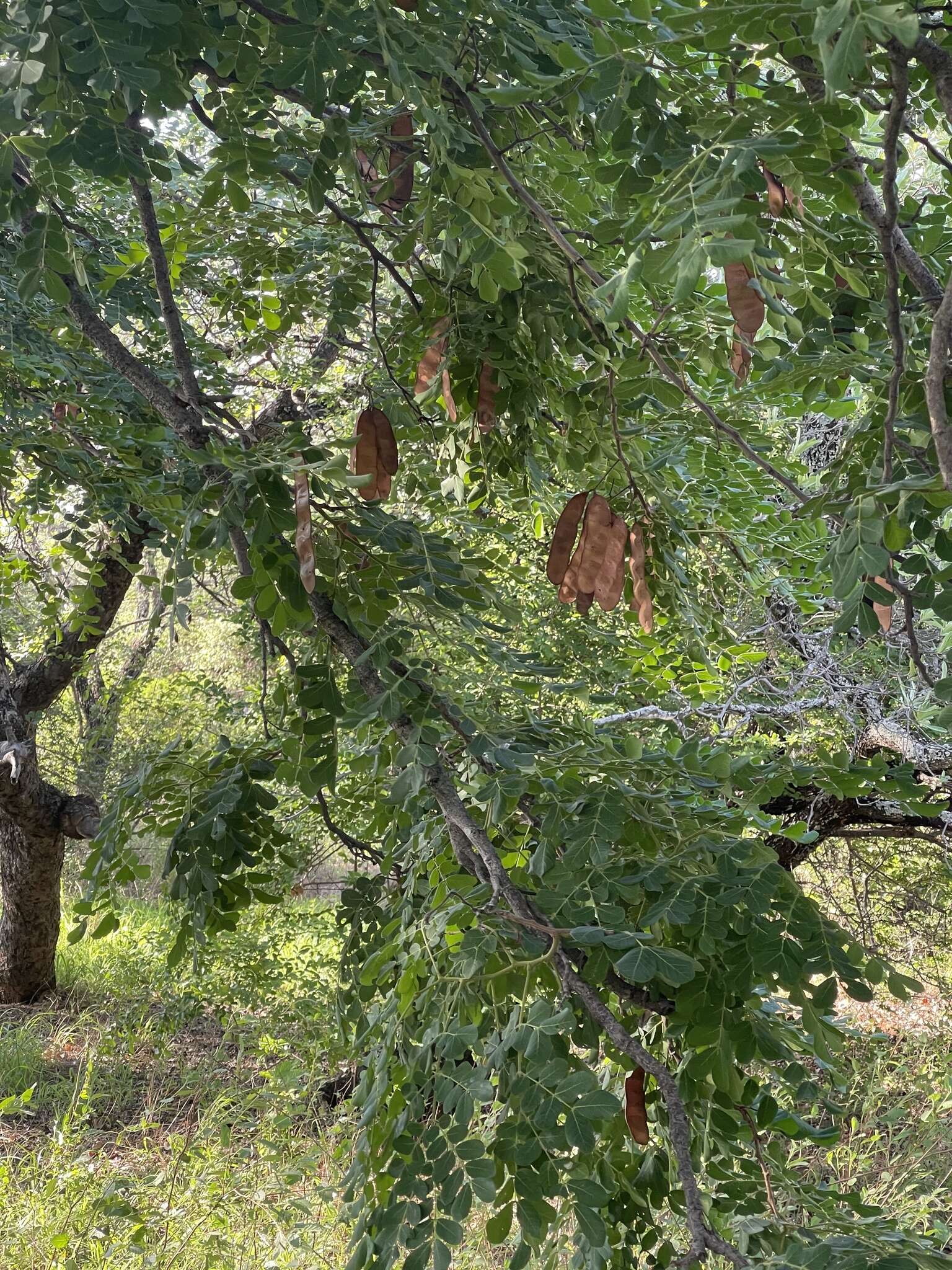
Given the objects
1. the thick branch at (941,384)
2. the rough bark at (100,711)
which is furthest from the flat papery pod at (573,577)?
the rough bark at (100,711)

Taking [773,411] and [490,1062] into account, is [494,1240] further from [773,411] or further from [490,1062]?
[773,411]

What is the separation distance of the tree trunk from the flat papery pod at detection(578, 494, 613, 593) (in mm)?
3774

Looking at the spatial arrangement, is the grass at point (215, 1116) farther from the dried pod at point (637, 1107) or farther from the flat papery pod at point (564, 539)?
the flat papery pod at point (564, 539)

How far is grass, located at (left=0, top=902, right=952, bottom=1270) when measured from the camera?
240 centimetres

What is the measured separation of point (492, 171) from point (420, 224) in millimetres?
195

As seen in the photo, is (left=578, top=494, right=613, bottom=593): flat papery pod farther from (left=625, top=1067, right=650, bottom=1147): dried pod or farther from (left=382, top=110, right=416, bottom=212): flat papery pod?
(left=625, top=1067, right=650, bottom=1147): dried pod

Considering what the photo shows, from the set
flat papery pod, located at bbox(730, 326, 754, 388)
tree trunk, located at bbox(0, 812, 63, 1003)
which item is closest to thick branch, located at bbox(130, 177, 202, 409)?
flat papery pod, located at bbox(730, 326, 754, 388)

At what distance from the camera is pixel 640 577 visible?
3.86 feet

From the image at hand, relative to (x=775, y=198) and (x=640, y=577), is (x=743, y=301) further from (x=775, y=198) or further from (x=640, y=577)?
(x=640, y=577)

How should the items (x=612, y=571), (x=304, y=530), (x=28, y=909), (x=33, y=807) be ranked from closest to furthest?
(x=304, y=530), (x=612, y=571), (x=33, y=807), (x=28, y=909)

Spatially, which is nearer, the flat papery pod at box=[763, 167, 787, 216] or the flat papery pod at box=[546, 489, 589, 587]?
the flat papery pod at box=[763, 167, 787, 216]

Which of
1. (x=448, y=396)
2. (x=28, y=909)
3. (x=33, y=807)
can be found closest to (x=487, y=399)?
(x=448, y=396)

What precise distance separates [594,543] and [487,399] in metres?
0.22

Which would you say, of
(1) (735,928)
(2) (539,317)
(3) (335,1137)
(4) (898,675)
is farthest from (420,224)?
(3) (335,1137)
